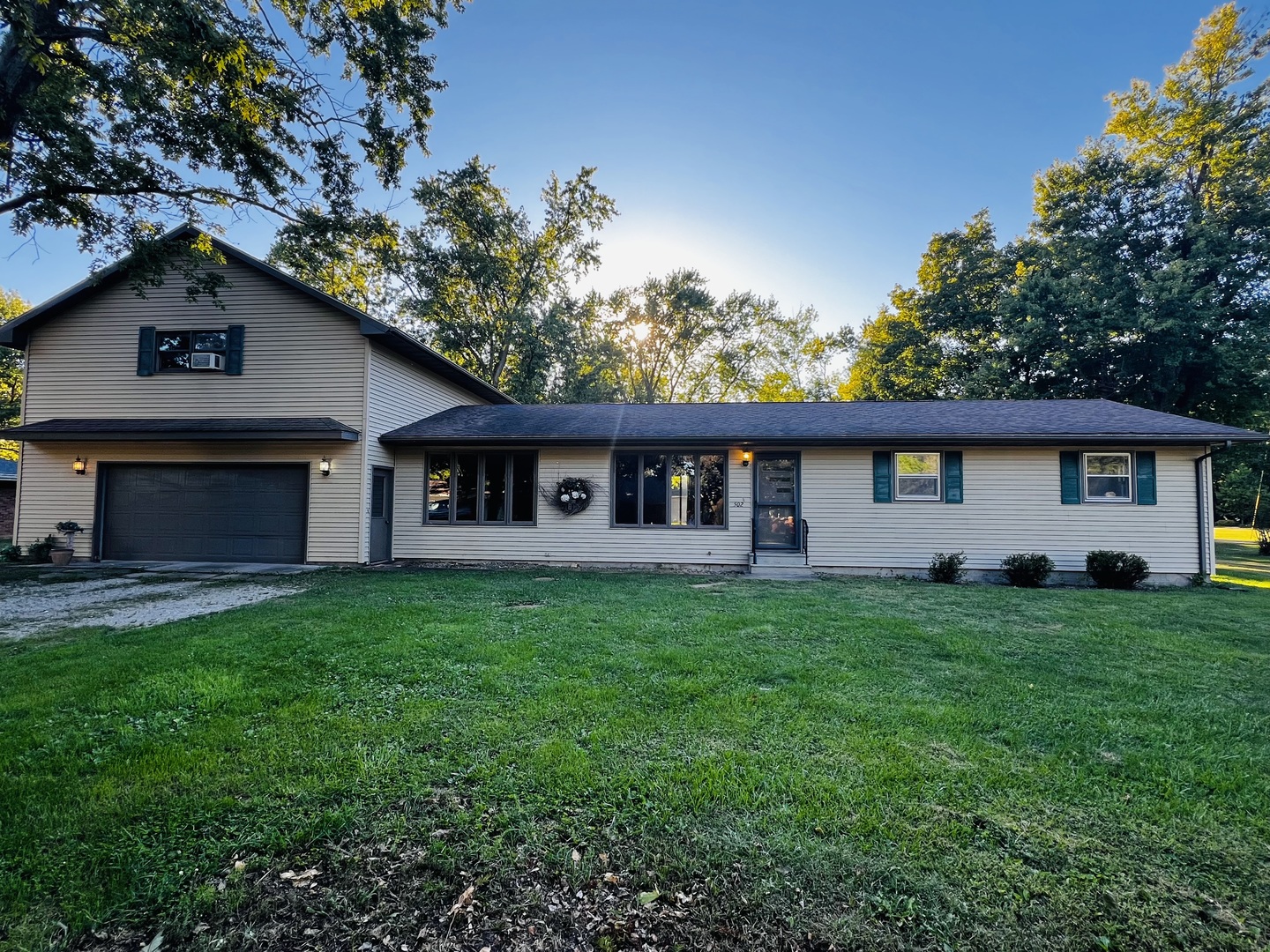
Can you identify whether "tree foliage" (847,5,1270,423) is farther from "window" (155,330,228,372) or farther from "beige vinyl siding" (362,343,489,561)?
"window" (155,330,228,372)

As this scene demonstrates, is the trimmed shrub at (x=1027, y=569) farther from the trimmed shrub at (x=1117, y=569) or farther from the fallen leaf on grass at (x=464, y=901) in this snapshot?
the fallen leaf on grass at (x=464, y=901)

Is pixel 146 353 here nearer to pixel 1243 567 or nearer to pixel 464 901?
pixel 464 901

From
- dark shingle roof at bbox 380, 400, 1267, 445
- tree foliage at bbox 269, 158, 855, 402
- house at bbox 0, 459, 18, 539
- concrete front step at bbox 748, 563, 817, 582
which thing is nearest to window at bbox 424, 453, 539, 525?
dark shingle roof at bbox 380, 400, 1267, 445

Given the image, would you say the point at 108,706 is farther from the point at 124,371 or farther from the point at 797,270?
the point at 797,270

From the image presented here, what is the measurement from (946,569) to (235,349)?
14.2 m

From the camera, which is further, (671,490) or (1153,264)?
(1153,264)

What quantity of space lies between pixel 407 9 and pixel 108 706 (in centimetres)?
982

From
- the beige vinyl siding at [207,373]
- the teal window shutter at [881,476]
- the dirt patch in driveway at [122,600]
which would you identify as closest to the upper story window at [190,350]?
the beige vinyl siding at [207,373]

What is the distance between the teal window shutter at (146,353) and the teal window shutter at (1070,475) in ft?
58.0

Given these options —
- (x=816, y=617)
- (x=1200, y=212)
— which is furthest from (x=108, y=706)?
(x=1200, y=212)

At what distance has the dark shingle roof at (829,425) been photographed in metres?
9.32

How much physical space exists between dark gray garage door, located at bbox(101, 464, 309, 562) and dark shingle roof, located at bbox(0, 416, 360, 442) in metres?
0.86

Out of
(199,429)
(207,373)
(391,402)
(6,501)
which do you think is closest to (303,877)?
(391,402)

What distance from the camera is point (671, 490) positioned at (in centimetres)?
1052
